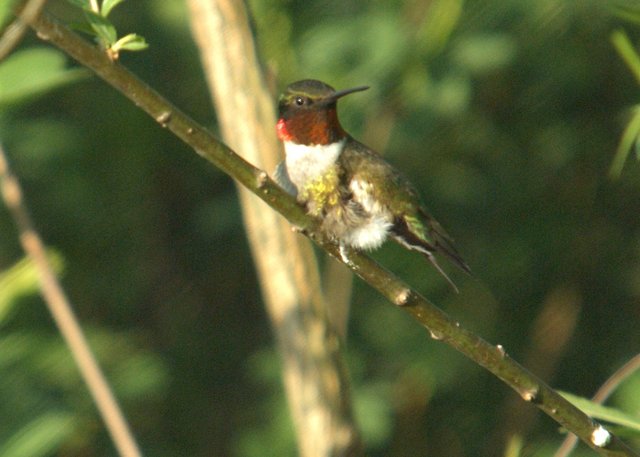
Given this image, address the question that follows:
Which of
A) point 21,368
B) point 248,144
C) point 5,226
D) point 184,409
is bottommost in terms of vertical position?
point 184,409

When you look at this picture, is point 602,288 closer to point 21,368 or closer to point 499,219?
point 499,219

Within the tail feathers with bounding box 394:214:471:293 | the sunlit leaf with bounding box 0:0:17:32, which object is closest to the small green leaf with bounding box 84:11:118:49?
the sunlit leaf with bounding box 0:0:17:32

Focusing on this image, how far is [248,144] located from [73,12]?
2597mm

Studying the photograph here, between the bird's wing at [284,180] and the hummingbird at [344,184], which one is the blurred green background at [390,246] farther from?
the bird's wing at [284,180]

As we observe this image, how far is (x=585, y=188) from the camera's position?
5.71 meters

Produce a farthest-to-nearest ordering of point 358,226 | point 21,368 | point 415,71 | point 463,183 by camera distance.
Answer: point 463,183 → point 415,71 → point 21,368 → point 358,226

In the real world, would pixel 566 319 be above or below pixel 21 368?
below

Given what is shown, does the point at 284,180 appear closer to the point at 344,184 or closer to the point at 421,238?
the point at 344,184

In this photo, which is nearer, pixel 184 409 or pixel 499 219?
pixel 499 219

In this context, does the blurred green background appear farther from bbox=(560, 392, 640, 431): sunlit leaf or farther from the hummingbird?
bbox=(560, 392, 640, 431): sunlit leaf

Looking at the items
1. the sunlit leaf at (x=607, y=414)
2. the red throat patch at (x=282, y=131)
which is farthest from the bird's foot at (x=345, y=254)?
the red throat patch at (x=282, y=131)

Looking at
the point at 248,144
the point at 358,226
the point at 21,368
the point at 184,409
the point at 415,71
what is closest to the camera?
the point at 358,226

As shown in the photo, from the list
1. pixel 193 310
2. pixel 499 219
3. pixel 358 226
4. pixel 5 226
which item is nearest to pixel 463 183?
pixel 499 219

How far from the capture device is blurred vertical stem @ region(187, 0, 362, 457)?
3.31 m
